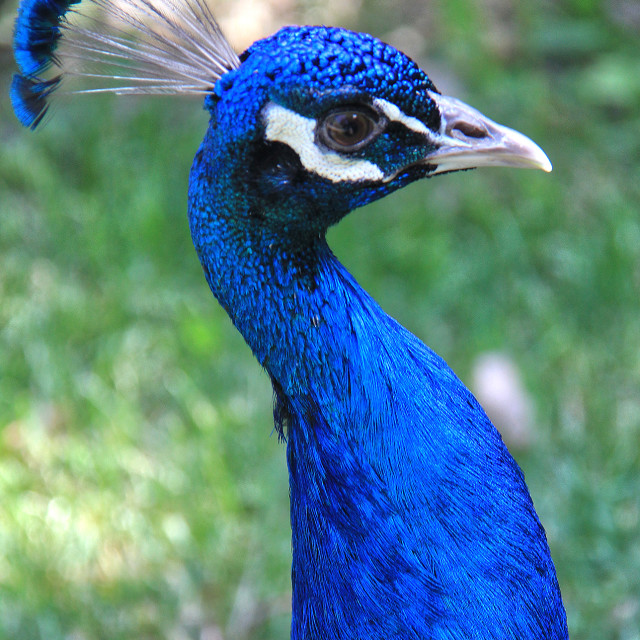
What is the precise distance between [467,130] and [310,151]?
0.67 feet

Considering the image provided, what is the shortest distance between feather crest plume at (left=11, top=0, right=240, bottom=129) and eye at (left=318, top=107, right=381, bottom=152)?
Result: 0.58ft

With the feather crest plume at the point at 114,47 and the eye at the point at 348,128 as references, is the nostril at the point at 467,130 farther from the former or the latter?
the feather crest plume at the point at 114,47

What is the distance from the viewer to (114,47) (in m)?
1.10

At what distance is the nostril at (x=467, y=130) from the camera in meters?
1.03

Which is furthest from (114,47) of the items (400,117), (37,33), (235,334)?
→ (235,334)

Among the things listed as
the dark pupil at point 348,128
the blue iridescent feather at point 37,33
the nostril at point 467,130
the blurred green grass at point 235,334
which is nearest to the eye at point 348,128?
the dark pupil at point 348,128

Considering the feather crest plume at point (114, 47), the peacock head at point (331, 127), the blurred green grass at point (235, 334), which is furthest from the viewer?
the blurred green grass at point (235, 334)

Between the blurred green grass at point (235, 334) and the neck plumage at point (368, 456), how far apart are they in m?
0.90

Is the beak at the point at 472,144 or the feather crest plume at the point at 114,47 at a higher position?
the feather crest plume at the point at 114,47

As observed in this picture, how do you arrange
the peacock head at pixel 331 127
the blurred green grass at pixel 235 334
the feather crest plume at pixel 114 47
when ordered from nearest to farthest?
the peacock head at pixel 331 127
the feather crest plume at pixel 114 47
the blurred green grass at pixel 235 334

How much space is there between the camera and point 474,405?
109 centimetres

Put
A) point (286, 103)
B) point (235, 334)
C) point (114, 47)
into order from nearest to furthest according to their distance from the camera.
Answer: point (286, 103)
point (114, 47)
point (235, 334)

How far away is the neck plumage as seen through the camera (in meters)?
1.00

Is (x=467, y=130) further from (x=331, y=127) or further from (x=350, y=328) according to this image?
(x=350, y=328)
